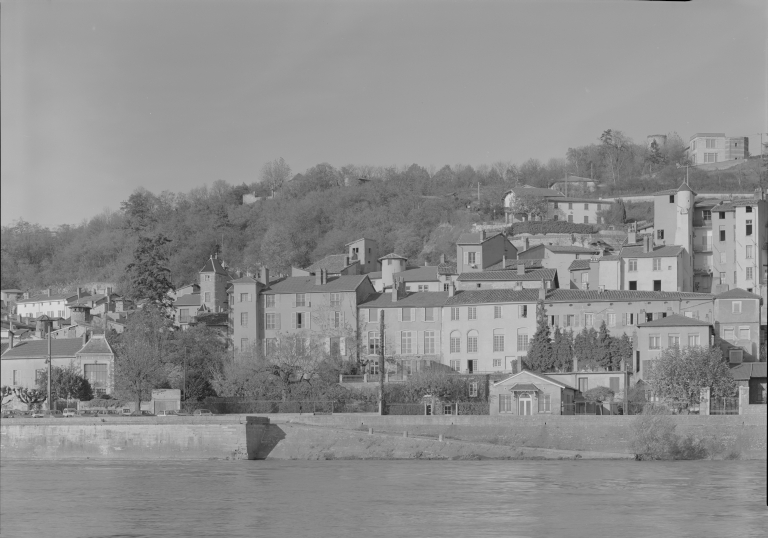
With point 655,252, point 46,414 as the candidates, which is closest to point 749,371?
point 655,252

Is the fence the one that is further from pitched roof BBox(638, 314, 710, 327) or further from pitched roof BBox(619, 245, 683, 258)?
pitched roof BBox(619, 245, 683, 258)

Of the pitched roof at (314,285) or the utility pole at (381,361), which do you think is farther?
the pitched roof at (314,285)

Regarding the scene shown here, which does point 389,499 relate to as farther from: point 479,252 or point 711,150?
point 711,150

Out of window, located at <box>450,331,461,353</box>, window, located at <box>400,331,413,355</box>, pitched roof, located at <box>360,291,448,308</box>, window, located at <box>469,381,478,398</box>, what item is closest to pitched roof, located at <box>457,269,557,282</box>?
pitched roof, located at <box>360,291,448,308</box>

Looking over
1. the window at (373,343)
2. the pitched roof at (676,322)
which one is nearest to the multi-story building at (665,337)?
the pitched roof at (676,322)

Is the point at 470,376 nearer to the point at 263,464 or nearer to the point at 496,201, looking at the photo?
the point at 263,464

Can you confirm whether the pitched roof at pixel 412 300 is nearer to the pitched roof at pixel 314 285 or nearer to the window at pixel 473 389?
the pitched roof at pixel 314 285
